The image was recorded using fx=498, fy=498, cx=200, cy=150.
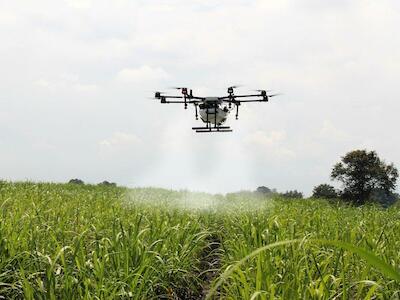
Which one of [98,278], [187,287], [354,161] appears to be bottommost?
[187,287]

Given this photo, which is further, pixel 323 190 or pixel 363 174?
pixel 323 190

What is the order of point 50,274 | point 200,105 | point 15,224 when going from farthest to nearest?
point 200,105 → point 15,224 → point 50,274

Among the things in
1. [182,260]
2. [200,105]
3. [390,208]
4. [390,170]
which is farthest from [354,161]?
[182,260]

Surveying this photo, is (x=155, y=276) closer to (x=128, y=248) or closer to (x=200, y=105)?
(x=128, y=248)

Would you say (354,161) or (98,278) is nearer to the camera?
(98,278)

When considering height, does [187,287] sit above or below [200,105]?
below

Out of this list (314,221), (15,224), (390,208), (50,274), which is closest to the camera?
Answer: (50,274)

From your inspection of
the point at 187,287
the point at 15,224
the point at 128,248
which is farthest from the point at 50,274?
the point at 15,224
